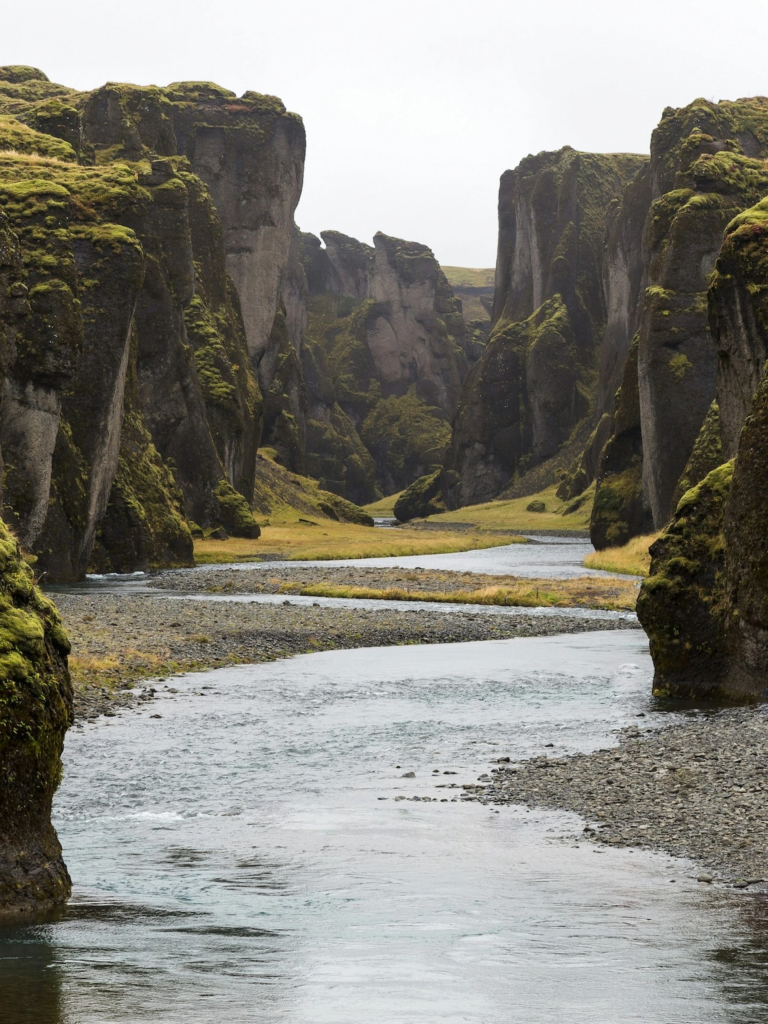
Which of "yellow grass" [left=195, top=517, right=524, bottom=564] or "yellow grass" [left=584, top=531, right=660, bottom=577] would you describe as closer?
"yellow grass" [left=584, top=531, right=660, bottom=577]

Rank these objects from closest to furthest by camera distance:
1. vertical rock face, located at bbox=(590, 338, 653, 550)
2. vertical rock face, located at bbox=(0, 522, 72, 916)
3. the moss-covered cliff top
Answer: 1. vertical rock face, located at bbox=(0, 522, 72, 916)
2. vertical rock face, located at bbox=(590, 338, 653, 550)
3. the moss-covered cliff top

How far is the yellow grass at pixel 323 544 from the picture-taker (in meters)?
101

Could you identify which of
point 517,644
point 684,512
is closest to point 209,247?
point 517,644

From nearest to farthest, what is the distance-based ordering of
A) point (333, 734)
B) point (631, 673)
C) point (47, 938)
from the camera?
1. point (47, 938)
2. point (333, 734)
3. point (631, 673)

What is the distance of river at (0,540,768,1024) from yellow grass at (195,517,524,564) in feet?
236

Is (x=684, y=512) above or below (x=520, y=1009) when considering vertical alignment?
above

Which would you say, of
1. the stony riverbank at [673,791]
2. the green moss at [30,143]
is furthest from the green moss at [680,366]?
the stony riverbank at [673,791]

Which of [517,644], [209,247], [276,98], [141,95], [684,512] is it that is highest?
[276,98]

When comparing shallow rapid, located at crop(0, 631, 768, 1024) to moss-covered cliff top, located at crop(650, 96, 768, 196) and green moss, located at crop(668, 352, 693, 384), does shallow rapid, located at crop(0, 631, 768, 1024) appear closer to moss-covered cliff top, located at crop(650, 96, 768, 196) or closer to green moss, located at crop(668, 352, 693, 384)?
green moss, located at crop(668, 352, 693, 384)

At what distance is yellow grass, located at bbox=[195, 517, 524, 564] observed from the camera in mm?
100750

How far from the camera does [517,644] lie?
149 feet

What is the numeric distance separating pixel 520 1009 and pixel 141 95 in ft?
455

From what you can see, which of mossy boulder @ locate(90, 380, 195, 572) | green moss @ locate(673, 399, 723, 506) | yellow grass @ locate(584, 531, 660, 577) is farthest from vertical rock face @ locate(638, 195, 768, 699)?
mossy boulder @ locate(90, 380, 195, 572)

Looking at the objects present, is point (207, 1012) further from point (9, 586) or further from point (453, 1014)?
point (9, 586)
